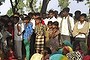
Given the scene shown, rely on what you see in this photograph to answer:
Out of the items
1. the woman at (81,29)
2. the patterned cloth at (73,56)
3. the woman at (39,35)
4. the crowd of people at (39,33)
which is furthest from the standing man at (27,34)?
the patterned cloth at (73,56)

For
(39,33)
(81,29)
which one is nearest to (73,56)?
(81,29)

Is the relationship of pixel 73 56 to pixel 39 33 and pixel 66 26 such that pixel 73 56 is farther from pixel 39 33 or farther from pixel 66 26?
pixel 66 26

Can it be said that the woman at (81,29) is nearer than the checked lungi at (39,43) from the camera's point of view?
Yes

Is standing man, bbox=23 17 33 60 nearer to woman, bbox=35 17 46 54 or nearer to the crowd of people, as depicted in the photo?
the crowd of people

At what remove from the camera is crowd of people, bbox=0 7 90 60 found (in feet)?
38.3

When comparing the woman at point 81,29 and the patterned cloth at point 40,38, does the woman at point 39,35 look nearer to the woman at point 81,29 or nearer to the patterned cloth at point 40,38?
the patterned cloth at point 40,38

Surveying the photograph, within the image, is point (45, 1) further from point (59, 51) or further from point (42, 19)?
point (59, 51)

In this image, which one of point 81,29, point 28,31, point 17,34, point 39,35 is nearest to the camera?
point 81,29

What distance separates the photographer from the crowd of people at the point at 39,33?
11.7 m

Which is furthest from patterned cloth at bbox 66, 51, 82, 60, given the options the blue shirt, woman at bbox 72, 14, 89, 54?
the blue shirt

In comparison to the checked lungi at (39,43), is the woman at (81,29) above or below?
above

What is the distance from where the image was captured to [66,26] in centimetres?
1191

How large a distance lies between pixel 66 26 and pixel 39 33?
814 mm

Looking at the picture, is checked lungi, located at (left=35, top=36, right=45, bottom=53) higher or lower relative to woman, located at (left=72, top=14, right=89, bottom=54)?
lower
